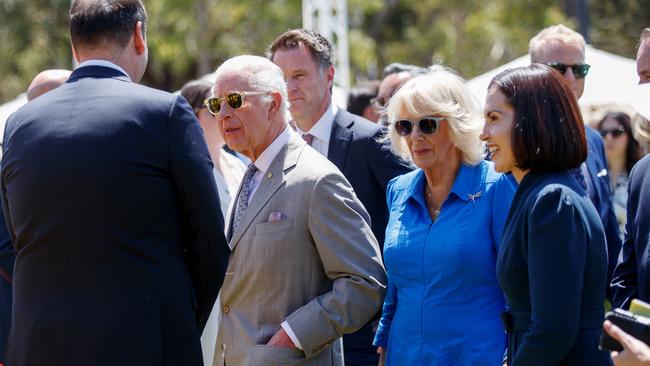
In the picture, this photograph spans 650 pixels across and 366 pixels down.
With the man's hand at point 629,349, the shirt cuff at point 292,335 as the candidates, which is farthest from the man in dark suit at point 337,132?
the man's hand at point 629,349

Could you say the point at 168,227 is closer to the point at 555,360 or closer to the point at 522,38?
the point at 555,360

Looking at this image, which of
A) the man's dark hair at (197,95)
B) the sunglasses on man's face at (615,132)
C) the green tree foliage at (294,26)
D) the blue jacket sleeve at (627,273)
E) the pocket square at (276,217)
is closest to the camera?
the pocket square at (276,217)

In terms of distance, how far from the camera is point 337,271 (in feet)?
14.2

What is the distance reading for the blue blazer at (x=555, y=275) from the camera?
353 centimetres

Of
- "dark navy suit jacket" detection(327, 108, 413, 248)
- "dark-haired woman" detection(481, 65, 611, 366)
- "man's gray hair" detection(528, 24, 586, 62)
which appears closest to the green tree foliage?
"man's gray hair" detection(528, 24, 586, 62)

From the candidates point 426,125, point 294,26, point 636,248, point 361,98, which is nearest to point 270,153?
point 426,125

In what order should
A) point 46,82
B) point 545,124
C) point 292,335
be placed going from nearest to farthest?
point 545,124, point 292,335, point 46,82

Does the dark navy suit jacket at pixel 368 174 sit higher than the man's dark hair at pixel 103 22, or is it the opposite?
the man's dark hair at pixel 103 22

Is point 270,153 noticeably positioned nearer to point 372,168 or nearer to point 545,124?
point 372,168

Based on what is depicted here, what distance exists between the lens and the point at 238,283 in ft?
14.4

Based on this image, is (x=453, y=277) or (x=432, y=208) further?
(x=432, y=208)

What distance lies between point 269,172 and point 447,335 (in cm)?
100

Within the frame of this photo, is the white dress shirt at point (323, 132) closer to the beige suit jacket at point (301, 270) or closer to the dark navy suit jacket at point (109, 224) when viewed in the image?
the beige suit jacket at point (301, 270)

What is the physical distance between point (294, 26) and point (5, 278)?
1845cm
